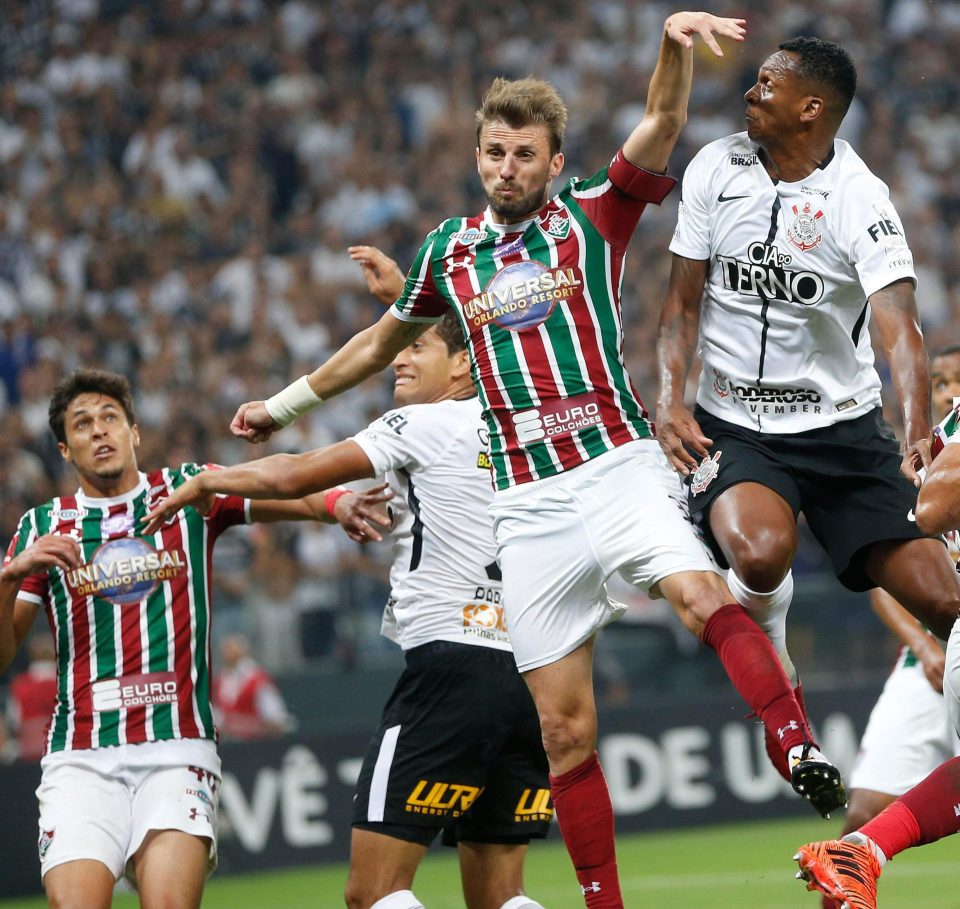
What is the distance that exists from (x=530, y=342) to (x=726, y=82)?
13424 millimetres

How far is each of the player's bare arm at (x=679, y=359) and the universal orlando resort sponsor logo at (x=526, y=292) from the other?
517 millimetres

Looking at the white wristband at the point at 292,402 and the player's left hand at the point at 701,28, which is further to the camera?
the white wristband at the point at 292,402

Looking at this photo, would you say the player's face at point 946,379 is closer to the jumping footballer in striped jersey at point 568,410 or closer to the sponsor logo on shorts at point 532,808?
the jumping footballer in striped jersey at point 568,410

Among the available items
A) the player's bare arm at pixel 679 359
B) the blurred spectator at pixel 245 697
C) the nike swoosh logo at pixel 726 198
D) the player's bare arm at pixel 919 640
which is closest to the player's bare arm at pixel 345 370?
the player's bare arm at pixel 679 359

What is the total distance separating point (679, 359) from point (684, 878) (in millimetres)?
4944

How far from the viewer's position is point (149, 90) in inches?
650

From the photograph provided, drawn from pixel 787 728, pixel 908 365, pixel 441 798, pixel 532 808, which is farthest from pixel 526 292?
pixel 532 808

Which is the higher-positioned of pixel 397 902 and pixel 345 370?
pixel 345 370

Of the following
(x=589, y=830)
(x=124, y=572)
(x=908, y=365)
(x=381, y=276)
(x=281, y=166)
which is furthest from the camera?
(x=281, y=166)

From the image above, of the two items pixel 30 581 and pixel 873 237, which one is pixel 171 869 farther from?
pixel 873 237

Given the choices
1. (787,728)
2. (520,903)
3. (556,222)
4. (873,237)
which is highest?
(556,222)

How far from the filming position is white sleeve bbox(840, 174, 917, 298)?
523 centimetres

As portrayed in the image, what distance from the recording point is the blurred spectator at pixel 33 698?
10305 mm

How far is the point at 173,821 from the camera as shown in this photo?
5.88m
